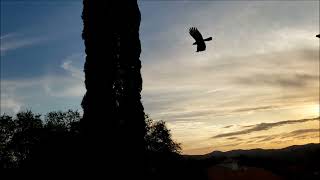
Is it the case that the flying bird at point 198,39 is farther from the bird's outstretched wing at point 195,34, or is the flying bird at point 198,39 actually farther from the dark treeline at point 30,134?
the dark treeline at point 30,134

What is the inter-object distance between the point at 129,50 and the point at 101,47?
1996mm

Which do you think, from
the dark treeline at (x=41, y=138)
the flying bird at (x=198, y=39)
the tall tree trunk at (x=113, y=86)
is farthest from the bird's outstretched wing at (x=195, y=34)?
the dark treeline at (x=41, y=138)

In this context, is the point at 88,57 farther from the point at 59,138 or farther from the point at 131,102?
the point at 59,138

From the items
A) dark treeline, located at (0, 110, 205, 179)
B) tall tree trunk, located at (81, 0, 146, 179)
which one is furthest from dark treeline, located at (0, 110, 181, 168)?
tall tree trunk, located at (81, 0, 146, 179)

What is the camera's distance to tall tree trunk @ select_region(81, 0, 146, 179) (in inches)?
1051

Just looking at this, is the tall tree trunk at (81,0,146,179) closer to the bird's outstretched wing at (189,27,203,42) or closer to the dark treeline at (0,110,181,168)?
the bird's outstretched wing at (189,27,203,42)

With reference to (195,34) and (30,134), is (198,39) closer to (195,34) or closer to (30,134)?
(195,34)

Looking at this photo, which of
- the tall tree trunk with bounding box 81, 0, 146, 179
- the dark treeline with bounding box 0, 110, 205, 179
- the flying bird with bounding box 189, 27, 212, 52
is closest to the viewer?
the flying bird with bounding box 189, 27, 212, 52

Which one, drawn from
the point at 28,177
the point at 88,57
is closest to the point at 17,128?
the point at 28,177

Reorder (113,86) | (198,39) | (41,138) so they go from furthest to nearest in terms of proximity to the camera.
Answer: (41,138) → (113,86) → (198,39)

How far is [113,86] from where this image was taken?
1107 inches

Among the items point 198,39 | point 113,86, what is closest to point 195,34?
point 198,39

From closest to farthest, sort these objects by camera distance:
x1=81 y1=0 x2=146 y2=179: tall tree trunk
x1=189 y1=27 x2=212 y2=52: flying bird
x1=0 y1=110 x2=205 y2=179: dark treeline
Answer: x1=189 y1=27 x2=212 y2=52: flying bird → x1=81 y1=0 x2=146 y2=179: tall tree trunk → x1=0 y1=110 x2=205 y2=179: dark treeline

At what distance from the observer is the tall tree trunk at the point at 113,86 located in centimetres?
2669
